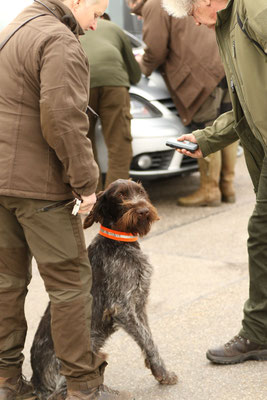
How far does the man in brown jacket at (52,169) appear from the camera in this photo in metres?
3.37

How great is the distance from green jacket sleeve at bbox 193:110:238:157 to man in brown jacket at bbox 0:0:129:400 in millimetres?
1130

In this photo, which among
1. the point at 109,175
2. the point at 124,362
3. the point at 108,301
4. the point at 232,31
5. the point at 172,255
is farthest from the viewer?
the point at 109,175

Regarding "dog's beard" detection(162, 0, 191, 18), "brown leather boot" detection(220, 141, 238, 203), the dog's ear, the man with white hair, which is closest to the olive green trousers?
the man with white hair

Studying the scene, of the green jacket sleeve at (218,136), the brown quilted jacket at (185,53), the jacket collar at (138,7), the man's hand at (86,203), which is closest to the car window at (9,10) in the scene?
the jacket collar at (138,7)

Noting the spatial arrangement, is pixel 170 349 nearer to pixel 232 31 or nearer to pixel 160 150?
pixel 232 31

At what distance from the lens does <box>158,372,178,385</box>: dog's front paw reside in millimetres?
4203

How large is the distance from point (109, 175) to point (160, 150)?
72cm

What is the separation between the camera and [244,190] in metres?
8.87

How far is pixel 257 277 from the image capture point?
4.44 meters

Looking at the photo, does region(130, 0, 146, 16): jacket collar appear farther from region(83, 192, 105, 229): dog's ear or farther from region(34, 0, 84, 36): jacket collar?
region(34, 0, 84, 36): jacket collar

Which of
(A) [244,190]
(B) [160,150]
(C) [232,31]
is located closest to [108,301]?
(C) [232,31]

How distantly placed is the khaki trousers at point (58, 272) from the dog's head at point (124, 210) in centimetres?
42

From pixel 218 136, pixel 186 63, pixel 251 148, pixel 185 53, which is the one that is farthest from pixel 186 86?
pixel 251 148

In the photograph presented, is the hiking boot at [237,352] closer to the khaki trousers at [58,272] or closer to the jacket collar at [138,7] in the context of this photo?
the khaki trousers at [58,272]
